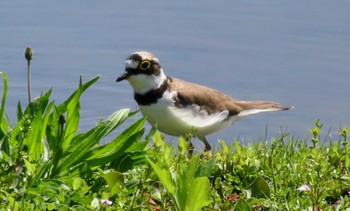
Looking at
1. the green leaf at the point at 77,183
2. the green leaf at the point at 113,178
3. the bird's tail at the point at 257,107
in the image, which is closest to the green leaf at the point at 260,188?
the green leaf at the point at 113,178

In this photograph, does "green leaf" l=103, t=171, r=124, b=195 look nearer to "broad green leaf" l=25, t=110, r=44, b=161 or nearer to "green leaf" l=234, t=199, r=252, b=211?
"broad green leaf" l=25, t=110, r=44, b=161

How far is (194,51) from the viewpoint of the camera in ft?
39.1

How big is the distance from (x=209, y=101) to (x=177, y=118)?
1.69 feet

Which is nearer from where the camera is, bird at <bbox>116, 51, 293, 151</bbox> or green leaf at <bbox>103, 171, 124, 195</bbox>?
green leaf at <bbox>103, 171, 124, 195</bbox>

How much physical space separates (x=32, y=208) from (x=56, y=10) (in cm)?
669

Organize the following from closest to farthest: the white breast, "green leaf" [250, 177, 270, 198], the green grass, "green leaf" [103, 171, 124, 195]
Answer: the green grass
"green leaf" [103, 171, 124, 195]
"green leaf" [250, 177, 270, 198]
the white breast

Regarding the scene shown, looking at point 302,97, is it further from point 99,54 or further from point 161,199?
point 161,199

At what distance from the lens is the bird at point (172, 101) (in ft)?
31.2

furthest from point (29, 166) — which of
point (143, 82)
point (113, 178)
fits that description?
point (143, 82)

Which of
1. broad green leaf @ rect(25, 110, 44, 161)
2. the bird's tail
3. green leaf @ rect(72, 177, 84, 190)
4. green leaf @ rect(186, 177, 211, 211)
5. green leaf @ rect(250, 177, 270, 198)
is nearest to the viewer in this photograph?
green leaf @ rect(186, 177, 211, 211)

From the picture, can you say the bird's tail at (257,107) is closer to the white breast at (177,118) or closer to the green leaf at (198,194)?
the white breast at (177,118)

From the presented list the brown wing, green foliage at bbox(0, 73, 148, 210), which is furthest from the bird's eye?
green foliage at bbox(0, 73, 148, 210)

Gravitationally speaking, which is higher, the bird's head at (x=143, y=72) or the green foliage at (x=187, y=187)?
the green foliage at (x=187, y=187)

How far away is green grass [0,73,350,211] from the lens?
20.0ft
